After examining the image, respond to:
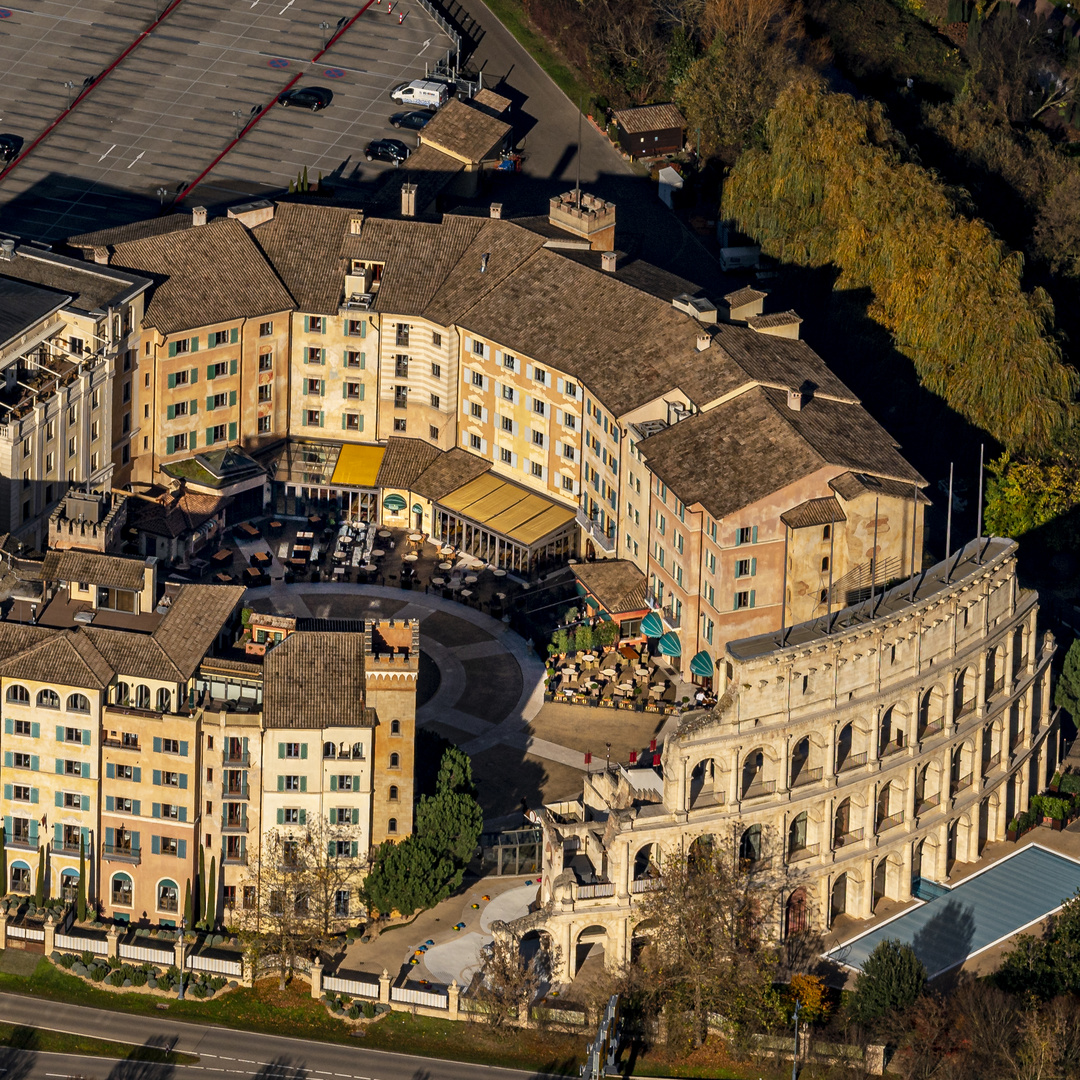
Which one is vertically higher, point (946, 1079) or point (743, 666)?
point (743, 666)

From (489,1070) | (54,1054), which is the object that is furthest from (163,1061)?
(489,1070)

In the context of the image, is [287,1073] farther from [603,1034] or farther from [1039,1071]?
[1039,1071]

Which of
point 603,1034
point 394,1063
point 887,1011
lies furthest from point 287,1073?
point 887,1011

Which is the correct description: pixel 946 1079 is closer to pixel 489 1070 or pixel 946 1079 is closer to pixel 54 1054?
pixel 489 1070

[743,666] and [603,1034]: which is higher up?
[743,666]

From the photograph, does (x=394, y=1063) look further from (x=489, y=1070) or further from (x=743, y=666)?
(x=743, y=666)

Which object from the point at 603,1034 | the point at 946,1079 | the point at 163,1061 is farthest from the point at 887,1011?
the point at 163,1061

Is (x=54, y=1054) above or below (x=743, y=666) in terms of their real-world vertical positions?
below
